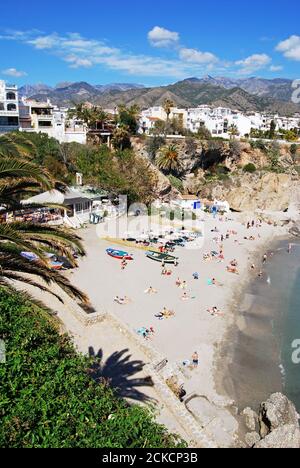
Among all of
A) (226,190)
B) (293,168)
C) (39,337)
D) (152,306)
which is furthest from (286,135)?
(39,337)

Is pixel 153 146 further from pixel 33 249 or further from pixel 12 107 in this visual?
pixel 33 249

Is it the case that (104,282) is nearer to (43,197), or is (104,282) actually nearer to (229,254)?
(43,197)

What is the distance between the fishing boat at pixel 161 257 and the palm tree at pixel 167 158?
1043 inches

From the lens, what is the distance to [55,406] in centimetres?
688

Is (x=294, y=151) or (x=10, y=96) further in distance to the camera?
(x=294, y=151)

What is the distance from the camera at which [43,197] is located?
97.8ft

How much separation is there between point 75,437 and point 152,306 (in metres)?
14.8

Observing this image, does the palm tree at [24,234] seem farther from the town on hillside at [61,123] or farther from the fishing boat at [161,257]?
the town on hillside at [61,123]

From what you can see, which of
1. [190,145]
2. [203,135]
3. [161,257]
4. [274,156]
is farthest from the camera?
[203,135]

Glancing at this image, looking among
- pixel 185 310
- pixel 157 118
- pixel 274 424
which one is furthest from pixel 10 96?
pixel 274 424

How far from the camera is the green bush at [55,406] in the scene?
20.6ft

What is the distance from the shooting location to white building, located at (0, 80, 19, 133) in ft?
161

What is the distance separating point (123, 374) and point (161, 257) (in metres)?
16.6

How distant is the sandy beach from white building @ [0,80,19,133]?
24.6 metres
